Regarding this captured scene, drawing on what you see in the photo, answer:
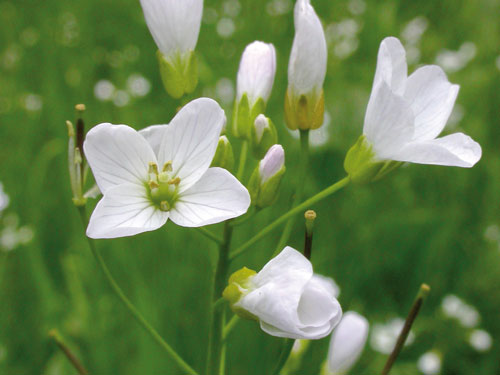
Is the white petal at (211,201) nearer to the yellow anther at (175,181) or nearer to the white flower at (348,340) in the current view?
the yellow anther at (175,181)

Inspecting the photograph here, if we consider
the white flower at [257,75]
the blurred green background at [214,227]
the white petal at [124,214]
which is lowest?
the blurred green background at [214,227]

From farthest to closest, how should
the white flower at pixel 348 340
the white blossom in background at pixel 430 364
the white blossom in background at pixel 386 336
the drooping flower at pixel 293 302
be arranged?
Answer: 1. the white blossom in background at pixel 386 336
2. the white blossom in background at pixel 430 364
3. the white flower at pixel 348 340
4. the drooping flower at pixel 293 302

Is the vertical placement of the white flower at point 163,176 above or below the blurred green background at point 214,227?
above

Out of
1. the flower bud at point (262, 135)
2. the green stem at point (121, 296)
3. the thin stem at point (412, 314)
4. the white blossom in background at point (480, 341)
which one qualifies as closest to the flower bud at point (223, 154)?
the flower bud at point (262, 135)

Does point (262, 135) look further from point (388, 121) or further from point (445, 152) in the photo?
point (445, 152)

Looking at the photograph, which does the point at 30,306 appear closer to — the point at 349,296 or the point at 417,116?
the point at 349,296

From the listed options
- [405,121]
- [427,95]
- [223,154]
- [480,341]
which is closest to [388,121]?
[405,121]

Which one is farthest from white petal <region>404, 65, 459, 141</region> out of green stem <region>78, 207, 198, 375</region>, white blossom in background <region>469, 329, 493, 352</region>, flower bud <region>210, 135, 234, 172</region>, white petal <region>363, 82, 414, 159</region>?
white blossom in background <region>469, 329, 493, 352</region>

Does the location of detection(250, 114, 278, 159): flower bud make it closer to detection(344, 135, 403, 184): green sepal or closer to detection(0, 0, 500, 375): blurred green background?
detection(344, 135, 403, 184): green sepal

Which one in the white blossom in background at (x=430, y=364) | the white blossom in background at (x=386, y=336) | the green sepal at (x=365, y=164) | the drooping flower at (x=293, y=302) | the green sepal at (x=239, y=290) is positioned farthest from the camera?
the white blossom in background at (x=386, y=336)
